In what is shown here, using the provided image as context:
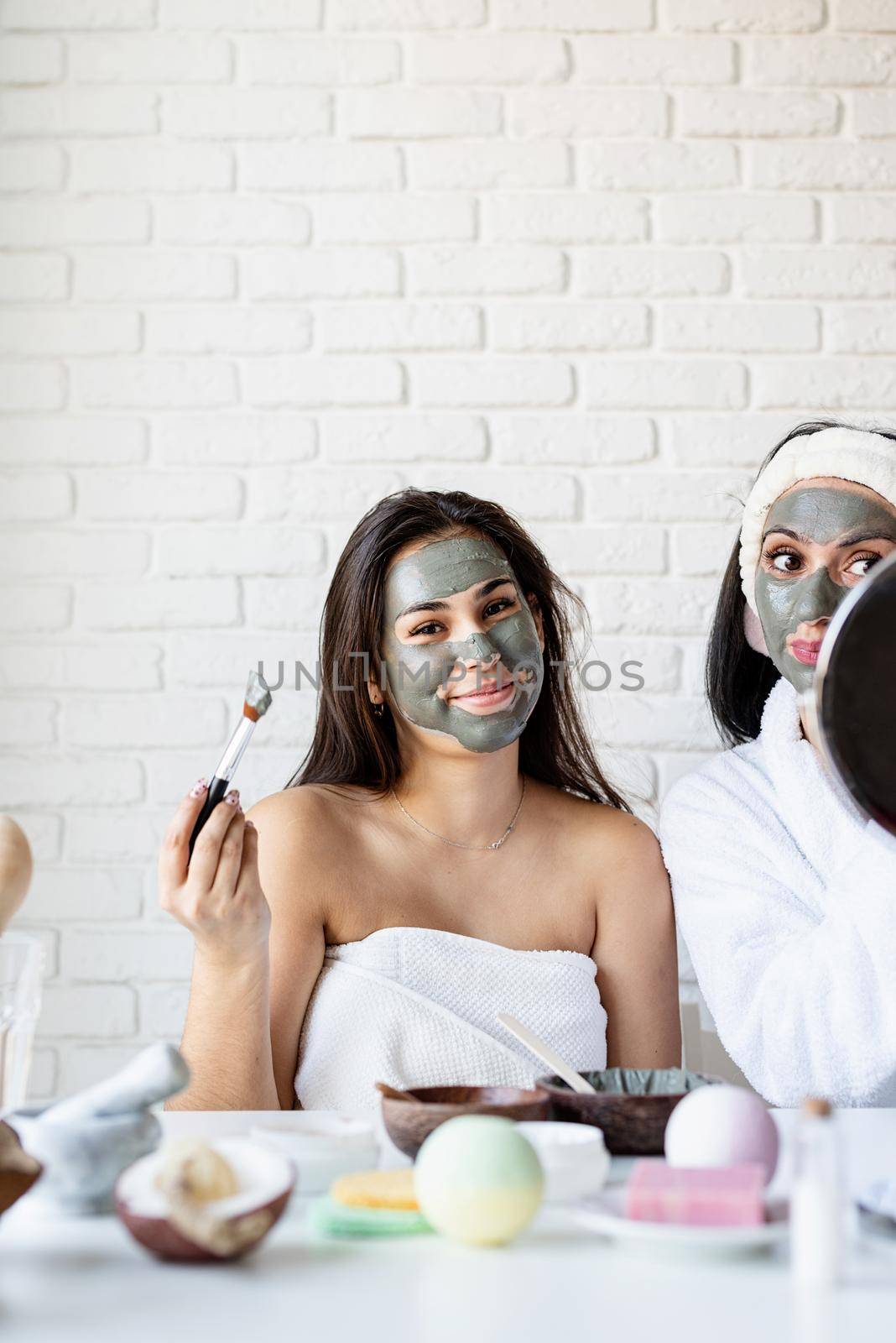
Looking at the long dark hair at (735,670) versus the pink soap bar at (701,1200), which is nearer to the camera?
the pink soap bar at (701,1200)

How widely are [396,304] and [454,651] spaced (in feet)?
1.84

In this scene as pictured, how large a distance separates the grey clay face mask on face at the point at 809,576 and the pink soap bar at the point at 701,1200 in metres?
0.80

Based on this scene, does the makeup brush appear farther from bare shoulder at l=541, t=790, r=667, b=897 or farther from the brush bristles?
bare shoulder at l=541, t=790, r=667, b=897

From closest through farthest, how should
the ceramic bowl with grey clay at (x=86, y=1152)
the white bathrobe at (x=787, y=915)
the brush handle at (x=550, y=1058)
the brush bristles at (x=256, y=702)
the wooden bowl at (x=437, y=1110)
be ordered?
the ceramic bowl with grey clay at (x=86, y=1152) → the wooden bowl at (x=437, y=1110) → the brush handle at (x=550, y=1058) → the brush bristles at (x=256, y=702) → the white bathrobe at (x=787, y=915)

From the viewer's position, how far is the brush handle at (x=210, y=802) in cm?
111

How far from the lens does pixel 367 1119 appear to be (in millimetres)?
929

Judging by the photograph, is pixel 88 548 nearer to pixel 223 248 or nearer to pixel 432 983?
pixel 223 248

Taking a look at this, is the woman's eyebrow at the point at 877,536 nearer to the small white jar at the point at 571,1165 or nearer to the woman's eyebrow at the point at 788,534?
the woman's eyebrow at the point at 788,534

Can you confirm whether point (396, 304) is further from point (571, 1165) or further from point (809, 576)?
point (571, 1165)

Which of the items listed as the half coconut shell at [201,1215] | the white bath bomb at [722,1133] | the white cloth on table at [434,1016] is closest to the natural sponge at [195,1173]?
the half coconut shell at [201,1215]

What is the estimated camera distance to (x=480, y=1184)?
654mm

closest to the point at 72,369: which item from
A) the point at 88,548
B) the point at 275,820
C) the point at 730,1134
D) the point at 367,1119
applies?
the point at 88,548

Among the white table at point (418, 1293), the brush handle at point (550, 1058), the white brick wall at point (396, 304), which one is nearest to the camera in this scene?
the white table at point (418, 1293)

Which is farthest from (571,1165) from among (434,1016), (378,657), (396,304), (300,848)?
(396,304)
